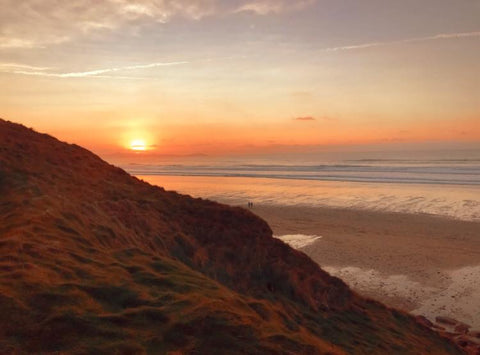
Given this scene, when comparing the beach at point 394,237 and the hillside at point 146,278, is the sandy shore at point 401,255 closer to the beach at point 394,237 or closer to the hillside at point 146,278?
the beach at point 394,237

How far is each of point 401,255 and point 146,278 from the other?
1448 centimetres

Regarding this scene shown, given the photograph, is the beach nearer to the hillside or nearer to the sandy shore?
the sandy shore

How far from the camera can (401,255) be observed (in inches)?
717

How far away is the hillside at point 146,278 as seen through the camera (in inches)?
203

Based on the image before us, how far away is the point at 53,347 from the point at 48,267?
184 cm

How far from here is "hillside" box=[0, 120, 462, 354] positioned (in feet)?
16.9

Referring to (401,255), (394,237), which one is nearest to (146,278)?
(401,255)

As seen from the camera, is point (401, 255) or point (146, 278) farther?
point (401, 255)

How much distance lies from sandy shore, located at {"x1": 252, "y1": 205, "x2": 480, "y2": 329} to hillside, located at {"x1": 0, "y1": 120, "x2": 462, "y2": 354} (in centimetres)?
369

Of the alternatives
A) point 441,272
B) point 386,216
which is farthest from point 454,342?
point 386,216

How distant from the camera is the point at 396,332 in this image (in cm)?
959

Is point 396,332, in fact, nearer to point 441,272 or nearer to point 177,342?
point 177,342

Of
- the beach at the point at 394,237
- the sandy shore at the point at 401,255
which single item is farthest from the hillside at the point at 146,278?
the beach at the point at 394,237

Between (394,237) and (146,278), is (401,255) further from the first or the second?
(146,278)
